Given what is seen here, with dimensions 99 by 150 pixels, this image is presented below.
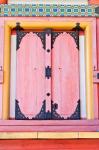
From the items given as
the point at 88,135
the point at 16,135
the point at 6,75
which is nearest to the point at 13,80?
the point at 6,75

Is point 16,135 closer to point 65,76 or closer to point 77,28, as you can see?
point 65,76

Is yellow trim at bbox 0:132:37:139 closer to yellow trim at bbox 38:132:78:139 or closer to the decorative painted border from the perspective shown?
yellow trim at bbox 38:132:78:139

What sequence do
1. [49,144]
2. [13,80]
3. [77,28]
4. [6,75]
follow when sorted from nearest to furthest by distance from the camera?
[49,144] < [6,75] < [13,80] < [77,28]

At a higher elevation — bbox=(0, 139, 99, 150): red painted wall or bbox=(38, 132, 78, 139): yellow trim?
bbox=(38, 132, 78, 139): yellow trim

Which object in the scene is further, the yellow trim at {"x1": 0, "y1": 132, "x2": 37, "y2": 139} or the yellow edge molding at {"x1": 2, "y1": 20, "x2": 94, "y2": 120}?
the yellow edge molding at {"x1": 2, "y1": 20, "x2": 94, "y2": 120}

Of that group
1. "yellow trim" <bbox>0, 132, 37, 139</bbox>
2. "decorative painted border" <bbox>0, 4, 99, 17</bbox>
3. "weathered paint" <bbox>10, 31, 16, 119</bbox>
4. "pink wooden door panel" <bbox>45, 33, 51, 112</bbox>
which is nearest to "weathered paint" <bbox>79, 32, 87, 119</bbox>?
"decorative painted border" <bbox>0, 4, 99, 17</bbox>

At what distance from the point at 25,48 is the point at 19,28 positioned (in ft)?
0.99

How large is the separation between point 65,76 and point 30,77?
0.48 m

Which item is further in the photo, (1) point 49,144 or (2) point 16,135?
(1) point 49,144

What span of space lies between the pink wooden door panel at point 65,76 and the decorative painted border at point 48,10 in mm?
394

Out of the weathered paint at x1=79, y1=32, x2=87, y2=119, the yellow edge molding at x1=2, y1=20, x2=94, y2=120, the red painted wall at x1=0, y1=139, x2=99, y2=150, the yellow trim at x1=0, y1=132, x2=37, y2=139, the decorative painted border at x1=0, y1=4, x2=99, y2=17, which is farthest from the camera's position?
the decorative painted border at x1=0, y1=4, x2=99, y2=17

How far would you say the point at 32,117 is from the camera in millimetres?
5555

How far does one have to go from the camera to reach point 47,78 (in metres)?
5.61

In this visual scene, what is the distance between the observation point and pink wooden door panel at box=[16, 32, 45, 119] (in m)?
5.59
